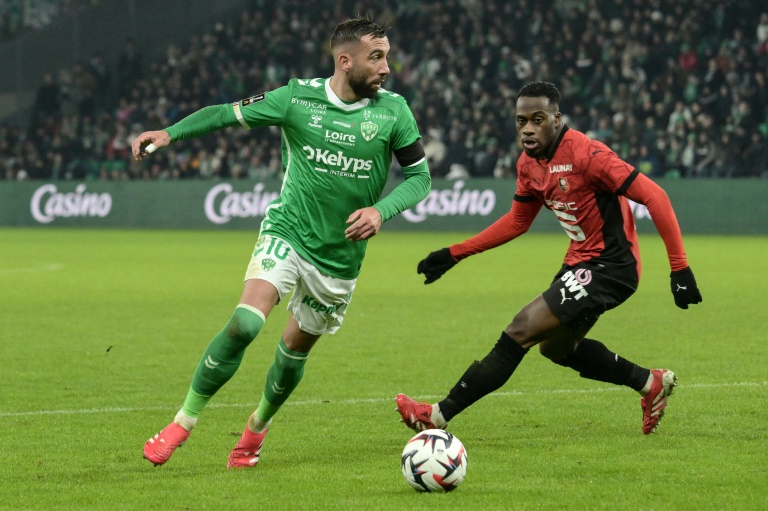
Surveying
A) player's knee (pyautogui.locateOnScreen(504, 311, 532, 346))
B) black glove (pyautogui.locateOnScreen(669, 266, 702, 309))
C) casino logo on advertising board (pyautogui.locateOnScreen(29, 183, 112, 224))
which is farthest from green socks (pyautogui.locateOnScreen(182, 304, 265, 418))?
casino logo on advertising board (pyautogui.locateOnScreen(29, 183, 112, 224))

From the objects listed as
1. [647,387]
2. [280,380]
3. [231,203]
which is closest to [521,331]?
[647,387]

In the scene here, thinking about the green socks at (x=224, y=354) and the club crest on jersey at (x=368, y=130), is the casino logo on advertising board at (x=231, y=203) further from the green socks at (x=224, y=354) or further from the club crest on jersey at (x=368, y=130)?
the green socks at (x=224, y=354)

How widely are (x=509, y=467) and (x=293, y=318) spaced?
1361 millimetres

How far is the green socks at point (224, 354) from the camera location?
5.76m

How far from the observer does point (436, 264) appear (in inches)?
269

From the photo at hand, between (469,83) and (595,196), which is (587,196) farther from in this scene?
(469,83)

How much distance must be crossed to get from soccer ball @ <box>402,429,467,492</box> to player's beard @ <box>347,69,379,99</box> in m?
1.81

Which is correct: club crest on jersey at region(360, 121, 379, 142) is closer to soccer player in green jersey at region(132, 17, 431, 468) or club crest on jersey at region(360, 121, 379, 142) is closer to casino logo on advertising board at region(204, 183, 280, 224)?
soccer player in green jersey at region(132, 17, 431, 468)

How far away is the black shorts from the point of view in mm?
6391

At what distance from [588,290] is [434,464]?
1.58m

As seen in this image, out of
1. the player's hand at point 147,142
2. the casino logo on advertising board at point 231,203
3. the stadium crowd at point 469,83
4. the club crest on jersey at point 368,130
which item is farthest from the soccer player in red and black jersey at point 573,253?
the casino logo on advertising board at point 231,203

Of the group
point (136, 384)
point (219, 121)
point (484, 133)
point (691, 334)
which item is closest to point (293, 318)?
point (219, 121)

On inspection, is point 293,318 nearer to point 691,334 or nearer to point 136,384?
point 136,384

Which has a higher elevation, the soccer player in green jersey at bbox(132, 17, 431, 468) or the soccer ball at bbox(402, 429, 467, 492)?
the soccer player in green jersey at bbox(132, 17, 431, 468)
